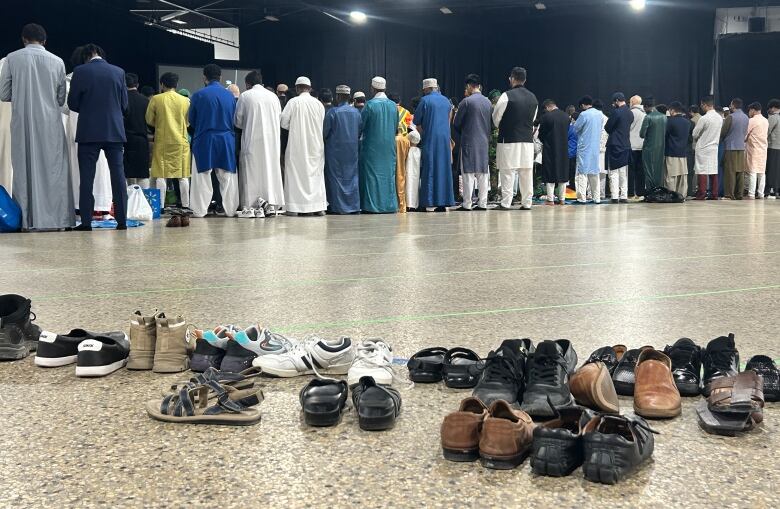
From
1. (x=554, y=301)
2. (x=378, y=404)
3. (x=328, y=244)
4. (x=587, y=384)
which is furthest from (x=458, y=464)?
(x=328, y=244)

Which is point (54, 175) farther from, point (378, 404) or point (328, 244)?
point (378, 404)

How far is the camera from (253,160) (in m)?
10.1

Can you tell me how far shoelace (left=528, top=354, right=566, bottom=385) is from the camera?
2.01 m

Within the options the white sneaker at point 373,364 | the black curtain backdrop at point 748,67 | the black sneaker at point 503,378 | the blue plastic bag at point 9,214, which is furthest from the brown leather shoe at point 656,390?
the black curtain backdrop at point 748,67

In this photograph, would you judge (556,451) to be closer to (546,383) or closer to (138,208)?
(546,383)

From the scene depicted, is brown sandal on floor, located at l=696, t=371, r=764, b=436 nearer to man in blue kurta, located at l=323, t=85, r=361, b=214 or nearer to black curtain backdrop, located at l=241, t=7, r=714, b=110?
man in blue kurta, located at l=323, t=85, r=361, b=214

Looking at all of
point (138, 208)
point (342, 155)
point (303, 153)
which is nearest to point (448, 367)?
point (138, 208)

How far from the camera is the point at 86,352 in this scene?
2.38 meters

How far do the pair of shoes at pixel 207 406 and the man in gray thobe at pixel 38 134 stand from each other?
6101mm

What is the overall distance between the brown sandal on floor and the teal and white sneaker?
Answer: 3.86ft

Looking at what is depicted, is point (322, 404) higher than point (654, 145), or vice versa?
point (654, 145)

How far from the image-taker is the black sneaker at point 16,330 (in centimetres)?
258

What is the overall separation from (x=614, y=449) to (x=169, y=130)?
8.85 meters

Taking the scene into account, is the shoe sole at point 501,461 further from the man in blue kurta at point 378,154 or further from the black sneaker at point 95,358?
the man in blue kurta at point 378,154
